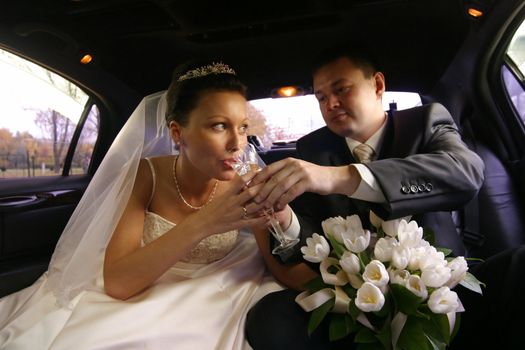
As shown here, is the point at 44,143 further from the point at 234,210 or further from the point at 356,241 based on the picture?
the point at 356,241

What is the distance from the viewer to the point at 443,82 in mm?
2402

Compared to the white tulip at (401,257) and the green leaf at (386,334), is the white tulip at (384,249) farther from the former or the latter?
the green leaf at (386,334)

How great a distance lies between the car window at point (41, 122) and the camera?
2.39 metres

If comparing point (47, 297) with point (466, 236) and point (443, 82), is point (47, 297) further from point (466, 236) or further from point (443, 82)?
point (443, 82)

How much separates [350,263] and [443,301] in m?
0.24

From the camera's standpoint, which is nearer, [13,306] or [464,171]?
[464,171]

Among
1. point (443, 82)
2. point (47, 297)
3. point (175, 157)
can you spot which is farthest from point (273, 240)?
point (443, 82)

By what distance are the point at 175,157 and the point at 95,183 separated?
15.6 inches

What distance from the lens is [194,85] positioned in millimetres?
1603

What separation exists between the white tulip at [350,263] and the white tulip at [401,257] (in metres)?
0.10

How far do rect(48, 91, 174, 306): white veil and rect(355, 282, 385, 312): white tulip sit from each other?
1021mm

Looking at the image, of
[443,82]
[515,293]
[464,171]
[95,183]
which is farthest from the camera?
[443,82]

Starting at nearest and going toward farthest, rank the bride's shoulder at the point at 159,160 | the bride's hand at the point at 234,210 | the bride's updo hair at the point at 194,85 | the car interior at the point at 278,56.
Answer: the bride's hand at the point at 234,210 → the bride's updo hair at the point at 194,85 → the bride's shoulder at the point at 159,160 → the car interior at the point at 278,56

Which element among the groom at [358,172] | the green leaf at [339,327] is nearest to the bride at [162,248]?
the groom at [358,172]
